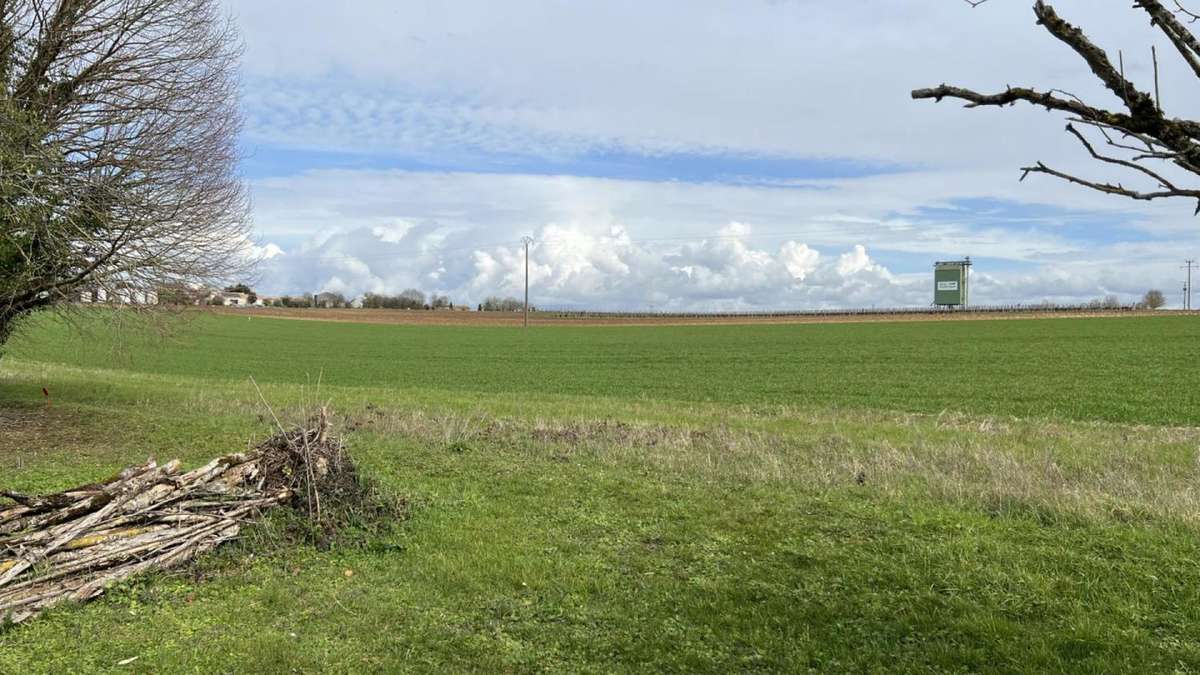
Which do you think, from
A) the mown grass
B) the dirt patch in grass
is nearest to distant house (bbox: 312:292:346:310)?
the mown grass

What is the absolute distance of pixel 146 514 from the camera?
566 centimetres

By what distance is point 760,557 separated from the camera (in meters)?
6.07

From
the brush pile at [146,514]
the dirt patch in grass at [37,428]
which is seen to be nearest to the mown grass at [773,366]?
the dirt patch in grass at [37,428]

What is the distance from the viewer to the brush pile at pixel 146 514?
16.2 ft

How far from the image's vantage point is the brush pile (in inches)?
194

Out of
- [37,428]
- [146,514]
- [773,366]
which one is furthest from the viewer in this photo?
[773,366]

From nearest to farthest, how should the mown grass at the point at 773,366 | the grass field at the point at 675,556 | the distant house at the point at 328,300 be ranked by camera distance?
the grass field at the point at 675,556, the mown grass at the point at 773,366, the distant house at the point at 328,300

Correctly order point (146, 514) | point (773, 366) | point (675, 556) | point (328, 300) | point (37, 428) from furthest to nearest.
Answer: point (328, 300), point (773, 366), point (37, 428), point (675, 556), point (146, 514)

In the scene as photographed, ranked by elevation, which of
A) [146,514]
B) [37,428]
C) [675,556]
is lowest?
[37,428]

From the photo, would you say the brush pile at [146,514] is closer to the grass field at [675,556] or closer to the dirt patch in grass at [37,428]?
the grass field at [675,556]

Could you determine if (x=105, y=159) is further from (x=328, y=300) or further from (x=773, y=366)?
(x=328, y=300)

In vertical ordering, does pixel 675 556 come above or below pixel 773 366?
above

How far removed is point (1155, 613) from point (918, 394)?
21896 mm

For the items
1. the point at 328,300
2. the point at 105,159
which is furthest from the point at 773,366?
the point at 328,300
